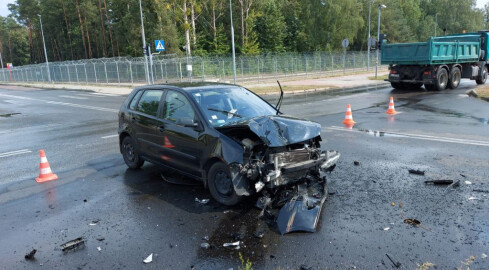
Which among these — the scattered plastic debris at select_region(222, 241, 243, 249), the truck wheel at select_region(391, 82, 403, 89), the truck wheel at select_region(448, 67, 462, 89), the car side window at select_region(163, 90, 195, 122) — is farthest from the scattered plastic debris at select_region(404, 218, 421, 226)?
the truck wheel at select_region(391, 82, 403, 89)

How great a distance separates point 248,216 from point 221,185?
2.02ft

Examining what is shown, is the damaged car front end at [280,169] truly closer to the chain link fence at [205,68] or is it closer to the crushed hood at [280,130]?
the crushed hood at [280,130]

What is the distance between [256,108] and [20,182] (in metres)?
4.37

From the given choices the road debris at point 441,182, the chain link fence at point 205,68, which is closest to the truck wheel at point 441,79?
the road debris at point 441,182

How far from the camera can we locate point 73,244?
13.5 ft

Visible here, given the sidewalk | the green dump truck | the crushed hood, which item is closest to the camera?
the crushed hood

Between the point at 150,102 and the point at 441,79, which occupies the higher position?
the point at 150,102

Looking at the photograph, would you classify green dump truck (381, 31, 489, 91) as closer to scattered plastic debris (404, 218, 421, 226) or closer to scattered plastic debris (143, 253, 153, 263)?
scattered plastic debris (404, 218, 421, 226)

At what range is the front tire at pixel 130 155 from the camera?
22.6 feet

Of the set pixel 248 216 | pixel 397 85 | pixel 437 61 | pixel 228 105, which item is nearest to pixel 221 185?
pixel 248 216

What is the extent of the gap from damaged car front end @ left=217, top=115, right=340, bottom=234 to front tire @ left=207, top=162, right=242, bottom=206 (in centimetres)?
21

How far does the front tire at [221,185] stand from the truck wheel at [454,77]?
1906 cm

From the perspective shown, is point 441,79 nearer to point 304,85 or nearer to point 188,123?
point 304,85

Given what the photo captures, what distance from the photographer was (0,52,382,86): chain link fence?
34.0m
